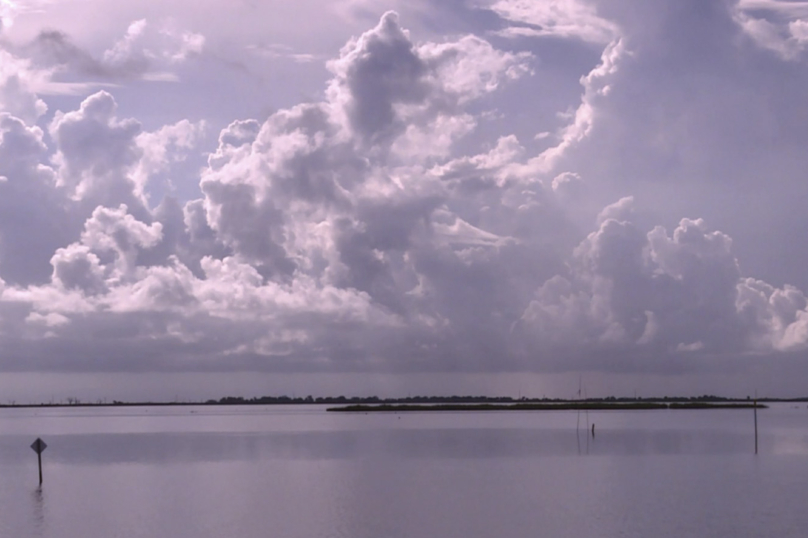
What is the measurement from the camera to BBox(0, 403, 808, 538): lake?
38.1 meters

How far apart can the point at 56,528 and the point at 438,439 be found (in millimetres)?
65467

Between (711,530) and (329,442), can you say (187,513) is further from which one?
(329,442)

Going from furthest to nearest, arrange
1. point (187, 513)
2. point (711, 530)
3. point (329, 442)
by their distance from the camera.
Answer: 1. point (329, 442)
2. point (187, 513)
3. point (711, 530)

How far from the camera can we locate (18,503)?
46250mm

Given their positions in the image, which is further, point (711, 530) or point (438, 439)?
point (438, 439)

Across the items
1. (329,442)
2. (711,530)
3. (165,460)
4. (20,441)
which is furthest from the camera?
(20,441)

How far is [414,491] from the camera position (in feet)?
164

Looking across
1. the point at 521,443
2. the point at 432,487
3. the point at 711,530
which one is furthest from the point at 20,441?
the point at 711,530

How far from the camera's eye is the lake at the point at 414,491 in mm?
38094

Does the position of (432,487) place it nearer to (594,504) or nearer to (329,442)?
(594,504)

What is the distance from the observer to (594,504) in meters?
44.5

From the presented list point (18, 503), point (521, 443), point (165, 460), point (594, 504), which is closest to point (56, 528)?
point (18, 503)

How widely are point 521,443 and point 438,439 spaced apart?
1198cm

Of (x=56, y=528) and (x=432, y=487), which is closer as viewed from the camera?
(x=56, y=528)
